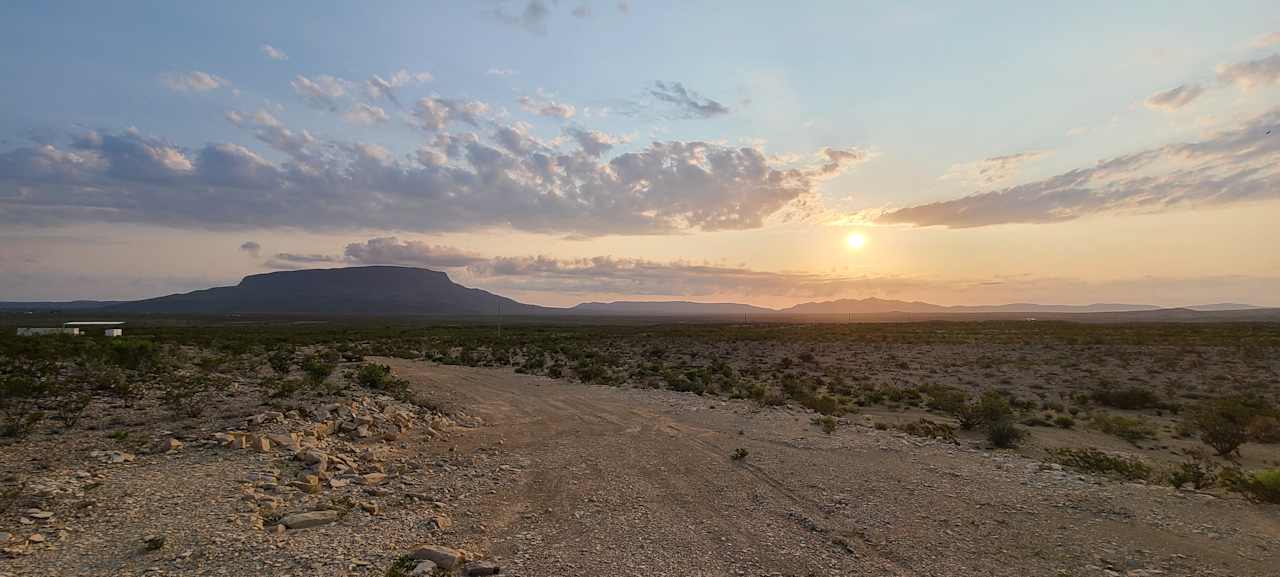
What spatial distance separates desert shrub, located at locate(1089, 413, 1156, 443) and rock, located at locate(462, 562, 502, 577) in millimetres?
17495

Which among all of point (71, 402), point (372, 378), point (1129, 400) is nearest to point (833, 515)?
point (372, 378)

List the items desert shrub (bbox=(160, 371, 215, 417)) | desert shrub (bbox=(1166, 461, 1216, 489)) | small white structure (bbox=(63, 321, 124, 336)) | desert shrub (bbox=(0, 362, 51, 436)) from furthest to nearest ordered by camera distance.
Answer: small white structure (bbox=(63, 321, 124, 336)) < desert shrub (bbox=(160, 371, 215, 417)) < desert shrub (bbox=(0, 362, 51, 436)) < desert shrub (bbox=(1166, 461, 1216, 489))

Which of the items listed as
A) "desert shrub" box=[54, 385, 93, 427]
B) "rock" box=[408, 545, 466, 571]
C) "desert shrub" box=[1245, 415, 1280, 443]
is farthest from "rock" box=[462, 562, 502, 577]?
"desert shrub" box=[1245, 415, 1280, 443]

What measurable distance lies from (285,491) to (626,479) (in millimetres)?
5532

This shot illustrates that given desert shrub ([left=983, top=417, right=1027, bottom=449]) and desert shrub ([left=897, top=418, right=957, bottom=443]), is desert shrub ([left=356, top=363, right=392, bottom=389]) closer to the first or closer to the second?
desert shrub ([left=897, top=418, right=957, bottom=443])

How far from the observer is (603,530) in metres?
8.09

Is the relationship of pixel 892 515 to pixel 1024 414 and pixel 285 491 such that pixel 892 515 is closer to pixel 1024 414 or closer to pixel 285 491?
pixel 285 491

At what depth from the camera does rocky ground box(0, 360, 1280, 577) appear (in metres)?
6.84

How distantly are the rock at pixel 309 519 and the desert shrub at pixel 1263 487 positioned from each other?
14.0 metres

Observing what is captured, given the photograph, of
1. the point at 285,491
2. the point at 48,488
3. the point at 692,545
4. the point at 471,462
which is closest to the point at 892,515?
the point at 692,545

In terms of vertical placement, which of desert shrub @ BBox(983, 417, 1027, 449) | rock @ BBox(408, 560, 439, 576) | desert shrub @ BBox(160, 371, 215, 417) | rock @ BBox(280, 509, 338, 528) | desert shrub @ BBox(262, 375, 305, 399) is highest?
desert shrub @ BBox(160, 371, 215, 417)

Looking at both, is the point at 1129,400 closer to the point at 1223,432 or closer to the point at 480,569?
the point at 1223,432

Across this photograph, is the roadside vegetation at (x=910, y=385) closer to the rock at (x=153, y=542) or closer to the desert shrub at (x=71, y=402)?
the desert shrub at (x=71, y=402)

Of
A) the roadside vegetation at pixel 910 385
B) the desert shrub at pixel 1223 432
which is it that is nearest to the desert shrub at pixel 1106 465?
the roadside vegetation at pixel 910 385
